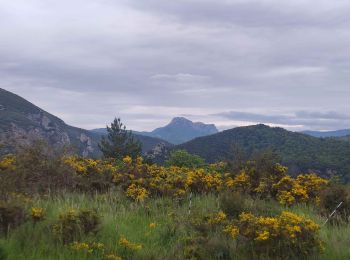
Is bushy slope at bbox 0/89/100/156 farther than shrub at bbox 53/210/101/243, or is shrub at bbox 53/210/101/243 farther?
bushy slope at bbox 0/89/100/156

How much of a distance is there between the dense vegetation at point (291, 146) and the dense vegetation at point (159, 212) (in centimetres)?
4265

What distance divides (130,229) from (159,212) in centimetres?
125

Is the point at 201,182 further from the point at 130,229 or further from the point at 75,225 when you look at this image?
the point at 75,225

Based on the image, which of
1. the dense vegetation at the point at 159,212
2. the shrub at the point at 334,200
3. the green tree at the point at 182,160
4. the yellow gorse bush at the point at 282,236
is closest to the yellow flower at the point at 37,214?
the dense vegetation at the point at 159,212

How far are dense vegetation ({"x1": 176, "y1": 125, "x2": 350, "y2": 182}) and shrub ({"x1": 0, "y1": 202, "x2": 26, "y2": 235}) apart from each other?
47.0 metres

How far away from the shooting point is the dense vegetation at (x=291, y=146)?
198 feet

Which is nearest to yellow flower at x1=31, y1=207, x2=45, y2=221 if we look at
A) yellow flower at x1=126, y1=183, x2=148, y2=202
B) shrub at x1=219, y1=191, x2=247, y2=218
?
yellow flower at x1=126, y1=183, x2=148, y2=202

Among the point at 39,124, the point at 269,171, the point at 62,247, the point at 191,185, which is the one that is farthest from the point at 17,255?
the point at 39,124

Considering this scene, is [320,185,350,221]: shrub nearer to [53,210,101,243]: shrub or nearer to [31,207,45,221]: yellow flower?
[53,210,101,243]: shrub

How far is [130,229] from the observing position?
6.71m

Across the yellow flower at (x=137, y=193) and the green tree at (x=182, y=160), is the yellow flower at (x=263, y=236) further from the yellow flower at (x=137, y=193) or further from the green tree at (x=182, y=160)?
the green tree at (x=182, y=160)

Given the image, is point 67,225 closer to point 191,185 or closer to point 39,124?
point 191,185

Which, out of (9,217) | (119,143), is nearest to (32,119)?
(119,143)

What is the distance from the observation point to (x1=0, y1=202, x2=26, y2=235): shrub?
6027 millimetres
